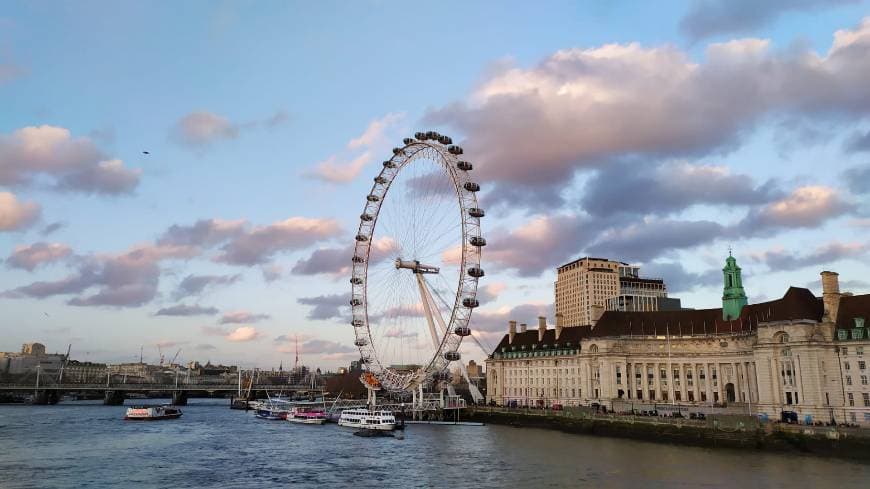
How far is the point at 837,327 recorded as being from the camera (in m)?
87.1

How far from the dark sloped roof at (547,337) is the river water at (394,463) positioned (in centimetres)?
3524

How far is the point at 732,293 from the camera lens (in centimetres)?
11412

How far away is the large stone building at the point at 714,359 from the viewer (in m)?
85.3

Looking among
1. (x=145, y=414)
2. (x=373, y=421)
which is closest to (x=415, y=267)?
(x=373, y=421)

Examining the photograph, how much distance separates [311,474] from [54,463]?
2765cm

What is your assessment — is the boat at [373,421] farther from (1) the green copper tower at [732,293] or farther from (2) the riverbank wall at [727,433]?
(1) the green copper tower at [732,293]

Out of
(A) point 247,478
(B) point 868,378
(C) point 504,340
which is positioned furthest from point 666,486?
(C) point 504,340

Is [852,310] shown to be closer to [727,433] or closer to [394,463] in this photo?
[727,433]

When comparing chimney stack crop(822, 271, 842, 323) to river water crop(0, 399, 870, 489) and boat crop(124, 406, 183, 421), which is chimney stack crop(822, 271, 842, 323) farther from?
boat crop(124, 406, 183, 421)

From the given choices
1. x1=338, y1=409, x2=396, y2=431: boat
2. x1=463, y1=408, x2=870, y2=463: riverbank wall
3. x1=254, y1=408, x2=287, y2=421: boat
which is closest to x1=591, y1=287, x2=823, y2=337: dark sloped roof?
x1=463, y1=408, x2=870, y2=463: riverbank wall

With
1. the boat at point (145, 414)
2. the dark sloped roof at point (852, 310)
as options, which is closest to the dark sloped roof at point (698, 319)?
the dark sloped roof at point (852, 310)

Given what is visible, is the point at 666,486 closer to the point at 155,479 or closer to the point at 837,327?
the point at 155,479

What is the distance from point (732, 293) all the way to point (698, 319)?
7.51m

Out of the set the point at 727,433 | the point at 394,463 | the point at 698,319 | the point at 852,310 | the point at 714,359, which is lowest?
the point at 394,463
